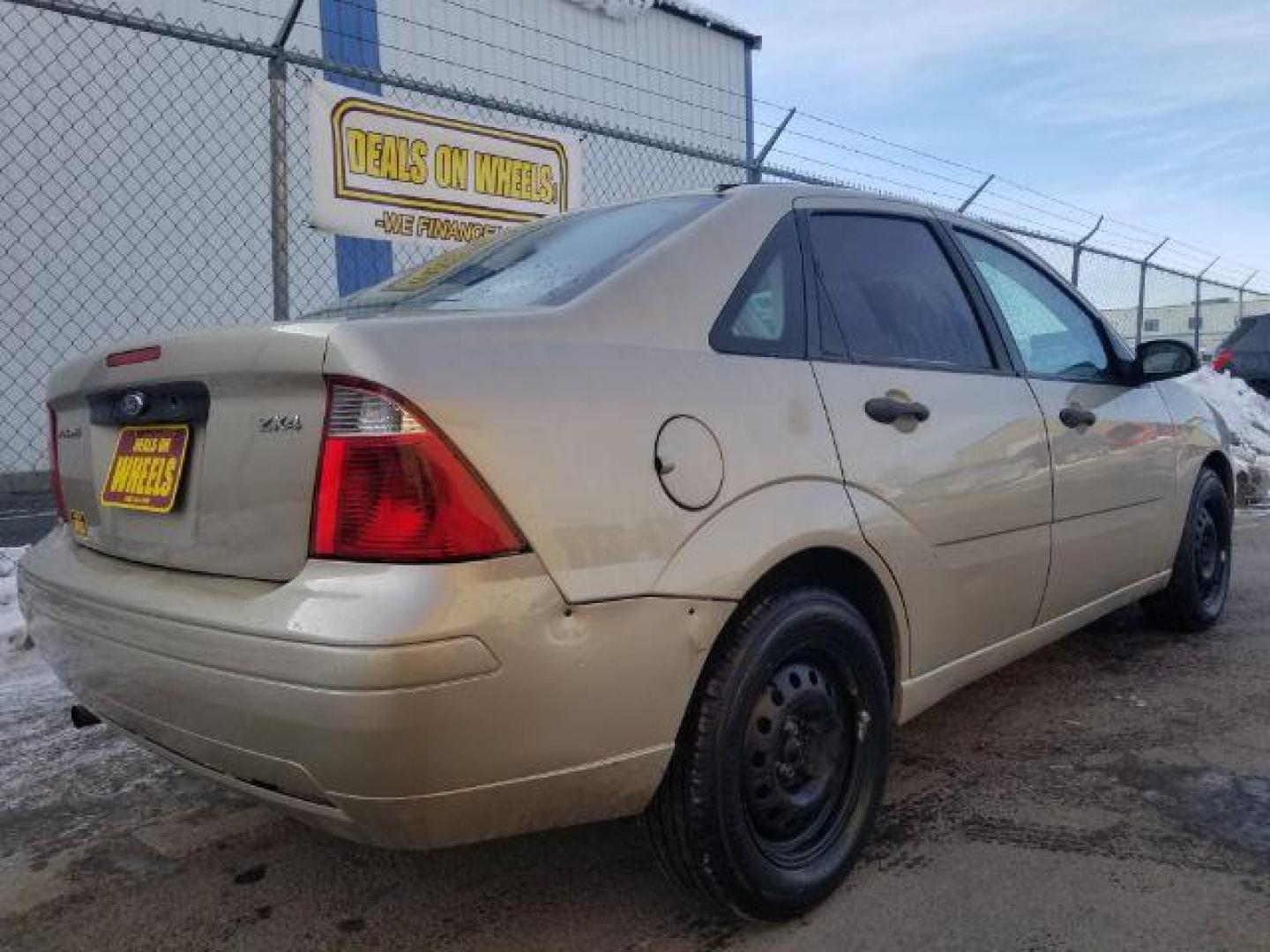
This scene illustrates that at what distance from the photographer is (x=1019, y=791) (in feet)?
9.39

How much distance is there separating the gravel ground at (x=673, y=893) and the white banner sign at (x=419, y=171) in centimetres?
285

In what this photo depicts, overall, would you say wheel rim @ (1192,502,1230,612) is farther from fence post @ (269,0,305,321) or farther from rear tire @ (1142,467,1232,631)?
fence post @ (269,0,305,321)

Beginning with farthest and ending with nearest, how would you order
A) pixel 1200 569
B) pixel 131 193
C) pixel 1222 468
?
1. pixel 131 193
2. pixel 1222 468
3. pixel 1200 569

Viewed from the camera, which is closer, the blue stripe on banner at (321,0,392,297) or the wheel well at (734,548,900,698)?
the wheel well at (734,548,900,698)

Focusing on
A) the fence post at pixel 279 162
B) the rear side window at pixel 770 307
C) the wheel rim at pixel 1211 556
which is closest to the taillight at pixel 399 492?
the rear side window at pixel 770 307

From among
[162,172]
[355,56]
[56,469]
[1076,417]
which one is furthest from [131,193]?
[1076,417]

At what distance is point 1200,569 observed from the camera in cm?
432

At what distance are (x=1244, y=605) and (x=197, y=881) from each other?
15.6ft

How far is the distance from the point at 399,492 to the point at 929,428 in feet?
4.75

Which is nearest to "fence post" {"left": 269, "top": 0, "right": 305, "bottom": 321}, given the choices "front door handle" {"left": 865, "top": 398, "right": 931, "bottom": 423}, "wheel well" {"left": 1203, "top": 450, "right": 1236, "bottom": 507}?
"front door handle" {"left": 865, "top": 398, "right": 931, "bottom": 423}

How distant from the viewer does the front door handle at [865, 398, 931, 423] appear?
2424mm

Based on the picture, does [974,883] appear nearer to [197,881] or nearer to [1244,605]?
[197,881]

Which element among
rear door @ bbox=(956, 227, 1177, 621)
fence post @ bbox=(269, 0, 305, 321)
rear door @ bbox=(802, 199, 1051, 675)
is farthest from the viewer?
fence post @ bbox=(269, 0, 305, 321)

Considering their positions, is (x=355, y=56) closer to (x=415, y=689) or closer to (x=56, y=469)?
(x=56, y=469)
